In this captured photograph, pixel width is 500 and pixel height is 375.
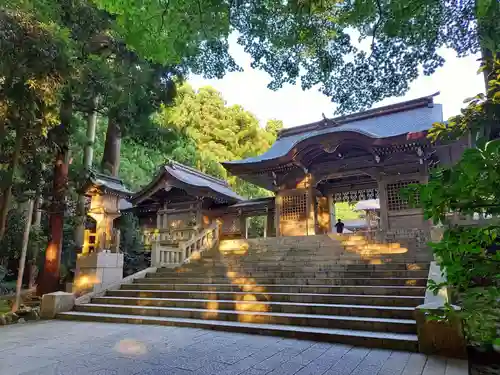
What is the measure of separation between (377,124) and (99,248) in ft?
38.7

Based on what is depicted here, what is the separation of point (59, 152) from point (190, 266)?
4.69 meters

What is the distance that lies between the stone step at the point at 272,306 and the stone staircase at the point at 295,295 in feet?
0.05

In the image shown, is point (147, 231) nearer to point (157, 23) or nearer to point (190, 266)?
point (190, 266)

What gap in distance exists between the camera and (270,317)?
569 cm

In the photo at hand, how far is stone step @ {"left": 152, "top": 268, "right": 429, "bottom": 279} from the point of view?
6949 mm

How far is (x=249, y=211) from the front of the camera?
1608 cm

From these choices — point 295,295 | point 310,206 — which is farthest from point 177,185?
point 295,295

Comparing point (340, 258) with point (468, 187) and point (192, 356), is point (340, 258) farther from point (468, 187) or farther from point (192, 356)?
point (468, 187)

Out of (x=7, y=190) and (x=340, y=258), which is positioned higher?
(x=7, y=190)

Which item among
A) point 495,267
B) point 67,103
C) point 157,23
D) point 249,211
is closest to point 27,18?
point 157,23

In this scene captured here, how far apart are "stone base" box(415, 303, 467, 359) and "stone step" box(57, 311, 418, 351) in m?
0.17

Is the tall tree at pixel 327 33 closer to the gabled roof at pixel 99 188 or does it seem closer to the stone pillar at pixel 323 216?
the gabled roof at pixel 99 188

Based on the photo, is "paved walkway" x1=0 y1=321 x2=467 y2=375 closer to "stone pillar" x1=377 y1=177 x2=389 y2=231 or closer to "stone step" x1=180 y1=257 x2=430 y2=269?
"stone step" x1=180 y1=257 x2=430 y2=269

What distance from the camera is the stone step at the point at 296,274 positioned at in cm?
695
